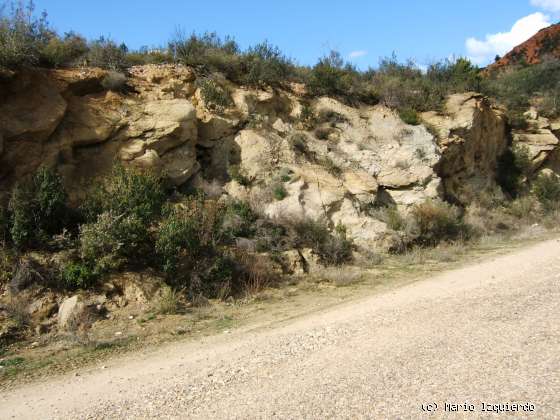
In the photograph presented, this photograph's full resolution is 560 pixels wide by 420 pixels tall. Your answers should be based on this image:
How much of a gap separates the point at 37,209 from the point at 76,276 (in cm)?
172

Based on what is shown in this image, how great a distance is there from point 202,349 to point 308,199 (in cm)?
796

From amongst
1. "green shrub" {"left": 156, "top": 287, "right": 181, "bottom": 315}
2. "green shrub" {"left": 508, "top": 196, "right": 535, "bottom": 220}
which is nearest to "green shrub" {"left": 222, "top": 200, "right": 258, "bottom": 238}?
"green shrub" {"left": 156, "top": 287, "right": 181, "bottom": 315}

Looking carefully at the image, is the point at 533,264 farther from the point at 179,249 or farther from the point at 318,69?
the point at 318,69

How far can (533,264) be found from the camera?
968 cm

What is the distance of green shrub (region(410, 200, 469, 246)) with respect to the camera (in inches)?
549

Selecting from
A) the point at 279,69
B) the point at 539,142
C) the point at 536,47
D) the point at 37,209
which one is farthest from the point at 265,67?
the point at 536,47

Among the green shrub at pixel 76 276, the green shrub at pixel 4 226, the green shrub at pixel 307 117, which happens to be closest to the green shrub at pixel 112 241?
the green shrub at pixel 76 276

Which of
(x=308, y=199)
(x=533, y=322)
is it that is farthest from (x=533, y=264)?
(x=308, y=199)

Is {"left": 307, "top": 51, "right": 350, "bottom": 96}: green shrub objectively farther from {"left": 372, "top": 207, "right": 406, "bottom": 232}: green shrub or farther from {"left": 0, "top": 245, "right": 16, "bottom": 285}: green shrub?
{"left": 0, "top": 245, "right": 16, "bottom": 285}: green shrub

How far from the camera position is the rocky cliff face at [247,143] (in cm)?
1095

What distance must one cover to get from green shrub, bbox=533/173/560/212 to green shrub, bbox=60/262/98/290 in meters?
19.3

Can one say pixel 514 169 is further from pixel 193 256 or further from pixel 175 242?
pixel 175 242

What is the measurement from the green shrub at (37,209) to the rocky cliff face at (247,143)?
1389 millimetres

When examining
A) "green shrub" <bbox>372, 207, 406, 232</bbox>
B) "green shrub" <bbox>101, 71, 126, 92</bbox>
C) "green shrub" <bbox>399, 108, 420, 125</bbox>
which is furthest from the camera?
"green shrub" <bbox>399, 108, 420, 125</bbox>
